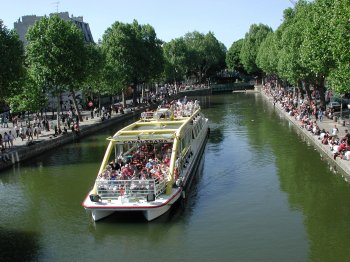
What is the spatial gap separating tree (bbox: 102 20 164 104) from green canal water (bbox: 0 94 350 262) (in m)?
44.9

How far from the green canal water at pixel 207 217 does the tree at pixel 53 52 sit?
21259mm

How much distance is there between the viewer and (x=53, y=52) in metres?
61.3

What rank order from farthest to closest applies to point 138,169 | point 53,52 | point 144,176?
point 53,52 → point 138,169 → point 144,176

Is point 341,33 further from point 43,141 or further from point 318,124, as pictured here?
point 43,141

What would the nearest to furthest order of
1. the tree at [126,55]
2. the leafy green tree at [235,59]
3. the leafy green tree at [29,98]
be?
the leafy green tree at [29,98]
the tree at [126,55]
the leafy green tree at [235,59]

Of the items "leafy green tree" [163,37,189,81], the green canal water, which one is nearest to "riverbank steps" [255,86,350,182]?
the green canal water

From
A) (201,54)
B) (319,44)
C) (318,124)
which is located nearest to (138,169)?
(319,44)

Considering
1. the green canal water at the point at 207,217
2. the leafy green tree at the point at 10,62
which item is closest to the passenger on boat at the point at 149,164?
the green canal water at the point at 207,217

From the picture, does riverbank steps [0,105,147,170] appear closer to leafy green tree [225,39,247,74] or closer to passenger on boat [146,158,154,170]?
passenger on boat [146,158,154,170]

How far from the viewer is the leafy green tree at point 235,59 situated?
158 metres

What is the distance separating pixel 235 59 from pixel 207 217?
135801 millimetres

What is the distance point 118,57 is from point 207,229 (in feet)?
227

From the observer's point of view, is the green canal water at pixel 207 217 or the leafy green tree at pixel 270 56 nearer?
the green canal water at pixel 207 217

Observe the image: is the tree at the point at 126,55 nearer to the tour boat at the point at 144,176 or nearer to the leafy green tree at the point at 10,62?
the leafy green tree at the point at 10,62
